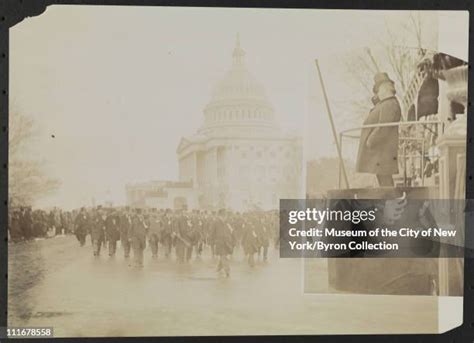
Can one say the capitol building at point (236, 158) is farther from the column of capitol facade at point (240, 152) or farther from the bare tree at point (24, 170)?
the bare tree at point (24, 170)

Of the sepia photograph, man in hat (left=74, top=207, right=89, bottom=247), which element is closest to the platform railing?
the sepia photograph

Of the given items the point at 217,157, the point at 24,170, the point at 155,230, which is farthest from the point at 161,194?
the point at 24,170

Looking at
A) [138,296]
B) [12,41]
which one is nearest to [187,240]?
[138,296]

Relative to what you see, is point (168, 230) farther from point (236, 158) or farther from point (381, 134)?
point (381, 134)

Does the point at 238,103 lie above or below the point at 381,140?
above

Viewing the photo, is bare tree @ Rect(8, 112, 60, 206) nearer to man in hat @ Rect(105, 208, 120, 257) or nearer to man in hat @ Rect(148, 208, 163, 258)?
man in hat @ Rect(105, 208, 120, 257)

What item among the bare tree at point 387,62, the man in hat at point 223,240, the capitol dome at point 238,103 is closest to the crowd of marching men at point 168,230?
the man in hat at point 223,240

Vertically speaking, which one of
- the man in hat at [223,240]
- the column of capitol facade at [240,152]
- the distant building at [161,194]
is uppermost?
the column of capitol facade at [240,152]
